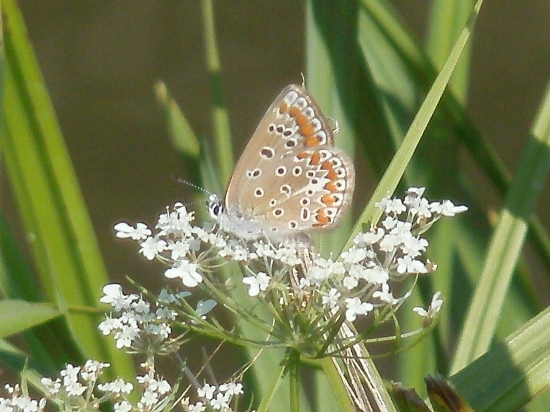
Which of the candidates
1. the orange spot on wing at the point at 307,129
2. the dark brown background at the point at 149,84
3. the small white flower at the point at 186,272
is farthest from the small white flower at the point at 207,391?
the dark brown background at the point at 149,84

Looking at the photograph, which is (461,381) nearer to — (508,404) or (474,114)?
(508,404)

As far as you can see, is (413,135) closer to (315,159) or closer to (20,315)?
(315,159)

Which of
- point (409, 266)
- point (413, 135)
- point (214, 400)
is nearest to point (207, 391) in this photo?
point (214, 400)

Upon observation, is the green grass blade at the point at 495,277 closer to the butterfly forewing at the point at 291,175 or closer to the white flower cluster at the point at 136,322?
the butterfly forewing at the point at 291,175

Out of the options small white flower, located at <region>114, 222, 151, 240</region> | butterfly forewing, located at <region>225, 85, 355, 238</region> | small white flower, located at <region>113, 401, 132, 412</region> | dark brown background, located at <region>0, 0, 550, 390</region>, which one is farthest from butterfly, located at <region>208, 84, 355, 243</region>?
dark brown background, located at <region>0, 0, 550, 390</region>

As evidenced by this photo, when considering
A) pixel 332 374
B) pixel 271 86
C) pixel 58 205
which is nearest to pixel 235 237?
pixel 332 374

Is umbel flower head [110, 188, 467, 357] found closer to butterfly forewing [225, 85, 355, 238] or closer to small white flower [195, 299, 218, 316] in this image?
small white flower [195, 299, 218, 316]
